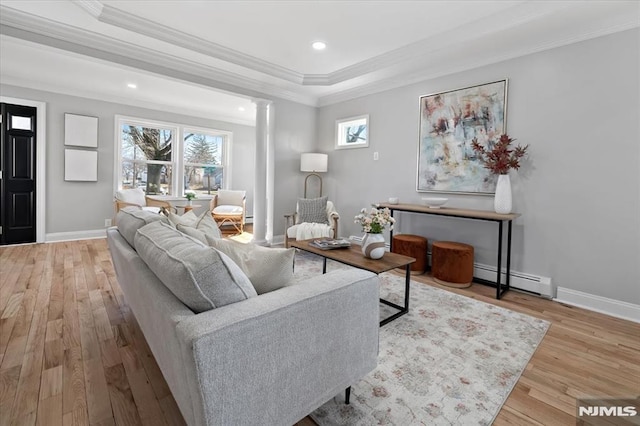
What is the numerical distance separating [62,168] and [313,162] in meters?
4.15

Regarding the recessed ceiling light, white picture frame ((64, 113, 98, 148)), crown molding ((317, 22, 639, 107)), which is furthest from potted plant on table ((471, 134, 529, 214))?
white picture frame ((64, 113, 98, 148))

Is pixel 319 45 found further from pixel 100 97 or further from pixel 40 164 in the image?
pixel 40 164

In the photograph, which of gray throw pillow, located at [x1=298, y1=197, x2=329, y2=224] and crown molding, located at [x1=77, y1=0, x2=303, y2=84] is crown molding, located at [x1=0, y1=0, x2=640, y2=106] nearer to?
crown molding, located at [x1=77, y1=0, x2=303, y2=84]

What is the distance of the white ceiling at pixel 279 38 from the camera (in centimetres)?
269

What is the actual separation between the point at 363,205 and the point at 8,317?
402cm

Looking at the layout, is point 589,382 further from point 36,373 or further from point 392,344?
point 36,373

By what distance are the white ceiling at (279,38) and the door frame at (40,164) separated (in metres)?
0.34

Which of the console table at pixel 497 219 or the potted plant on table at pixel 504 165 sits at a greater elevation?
the potted plant on table at pixel 504 165

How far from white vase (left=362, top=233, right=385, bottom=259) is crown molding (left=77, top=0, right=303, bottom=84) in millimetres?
2843

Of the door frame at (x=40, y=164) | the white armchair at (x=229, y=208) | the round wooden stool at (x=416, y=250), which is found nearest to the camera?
the round wooden stool at (x=416, y=250)

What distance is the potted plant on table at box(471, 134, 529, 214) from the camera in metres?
3.06

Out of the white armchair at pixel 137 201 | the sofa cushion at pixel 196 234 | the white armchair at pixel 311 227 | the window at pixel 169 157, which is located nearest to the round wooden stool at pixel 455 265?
the white armchair at pixel 311 227

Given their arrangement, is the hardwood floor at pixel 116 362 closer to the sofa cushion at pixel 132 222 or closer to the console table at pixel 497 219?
the console table at pixel 497 219

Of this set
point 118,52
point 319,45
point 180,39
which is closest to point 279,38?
point 319,45
